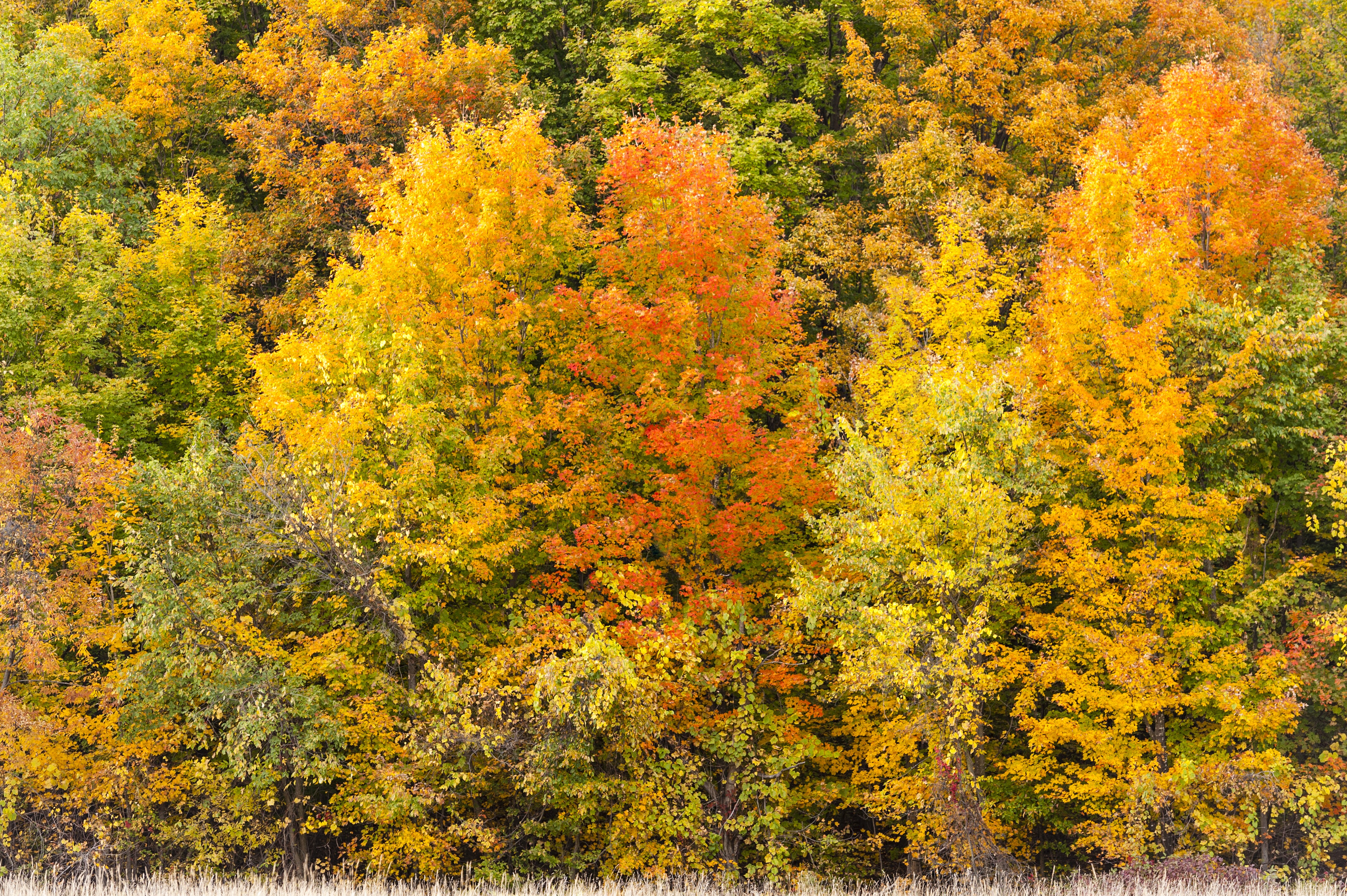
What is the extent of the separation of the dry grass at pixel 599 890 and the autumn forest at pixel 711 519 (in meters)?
4.00

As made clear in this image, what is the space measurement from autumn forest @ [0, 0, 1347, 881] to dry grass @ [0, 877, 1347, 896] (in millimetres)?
4002

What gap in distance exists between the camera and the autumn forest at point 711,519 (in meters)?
24.8

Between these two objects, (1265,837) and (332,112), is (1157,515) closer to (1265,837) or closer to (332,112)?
(1265,837)

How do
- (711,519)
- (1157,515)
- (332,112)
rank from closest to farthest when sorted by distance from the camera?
(1157,515) → (711,519) → (332,112)

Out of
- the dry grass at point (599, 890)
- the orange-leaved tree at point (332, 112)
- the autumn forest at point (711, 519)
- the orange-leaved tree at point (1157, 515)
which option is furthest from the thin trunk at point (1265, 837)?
the orange-leaved tree at point (332, 112)

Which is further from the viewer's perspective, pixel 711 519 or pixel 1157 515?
pixel 711 519

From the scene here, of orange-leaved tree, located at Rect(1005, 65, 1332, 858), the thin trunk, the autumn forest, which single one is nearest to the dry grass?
the autumn forest

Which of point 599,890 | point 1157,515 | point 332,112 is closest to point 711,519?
point 1157,515

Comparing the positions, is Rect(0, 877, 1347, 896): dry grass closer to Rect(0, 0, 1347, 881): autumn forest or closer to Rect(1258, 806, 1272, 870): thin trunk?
Rect(0, 0, 1347, 881): autumn forest

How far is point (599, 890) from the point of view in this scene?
1777cm

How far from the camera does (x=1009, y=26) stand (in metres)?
35.5

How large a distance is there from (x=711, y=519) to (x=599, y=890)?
38.4ft

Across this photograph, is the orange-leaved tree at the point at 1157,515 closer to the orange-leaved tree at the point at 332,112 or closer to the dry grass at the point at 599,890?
the dry grass at the point at 599,890

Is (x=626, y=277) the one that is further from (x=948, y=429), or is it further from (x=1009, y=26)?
(x=1009, y=26)
